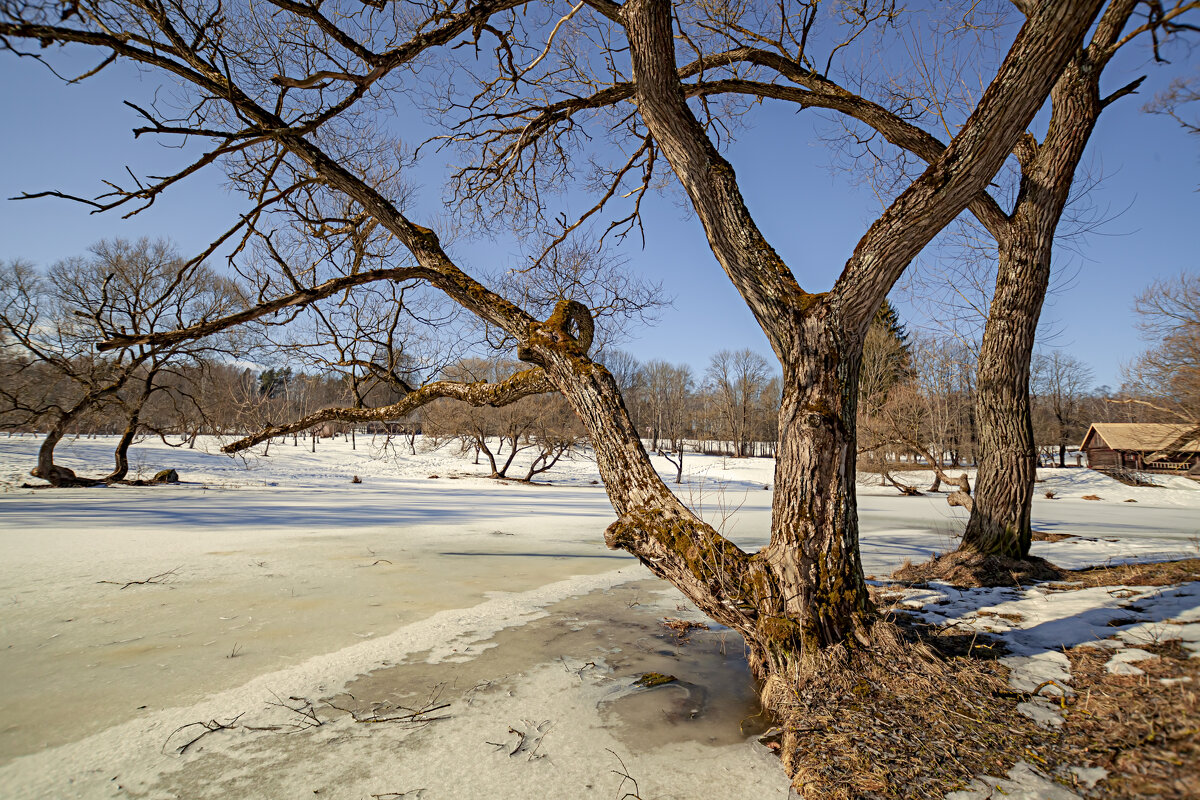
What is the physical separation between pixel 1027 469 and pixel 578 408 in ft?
15.9

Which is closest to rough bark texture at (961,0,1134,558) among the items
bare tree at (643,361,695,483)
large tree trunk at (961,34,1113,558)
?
large tree trunk at (961,34,1113,558)

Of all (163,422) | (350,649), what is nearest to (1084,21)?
(350,649)

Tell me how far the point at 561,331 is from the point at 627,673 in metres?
2.45

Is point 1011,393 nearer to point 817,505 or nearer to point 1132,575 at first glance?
point 1132,575

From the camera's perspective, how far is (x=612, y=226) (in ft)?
20.6

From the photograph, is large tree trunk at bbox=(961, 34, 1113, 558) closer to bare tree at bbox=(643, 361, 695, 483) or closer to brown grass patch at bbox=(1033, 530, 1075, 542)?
brown grass patch at bbox=(1033, 530, 1075, 542)

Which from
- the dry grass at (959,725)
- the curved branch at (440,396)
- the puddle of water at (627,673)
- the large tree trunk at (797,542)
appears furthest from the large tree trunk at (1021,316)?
the curved branch at (440,396)

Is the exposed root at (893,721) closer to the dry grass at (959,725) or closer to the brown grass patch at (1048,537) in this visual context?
the dry grass at (959,725)

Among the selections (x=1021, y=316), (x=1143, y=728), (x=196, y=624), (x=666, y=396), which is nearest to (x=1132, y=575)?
(x=1021, y=316)

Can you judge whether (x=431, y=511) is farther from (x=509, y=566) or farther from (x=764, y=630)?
(x=764, y=630)

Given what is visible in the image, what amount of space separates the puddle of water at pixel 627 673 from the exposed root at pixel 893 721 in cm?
43

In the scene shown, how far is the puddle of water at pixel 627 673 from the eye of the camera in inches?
120

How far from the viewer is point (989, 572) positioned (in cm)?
535

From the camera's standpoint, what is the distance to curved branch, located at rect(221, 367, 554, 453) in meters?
4.29
